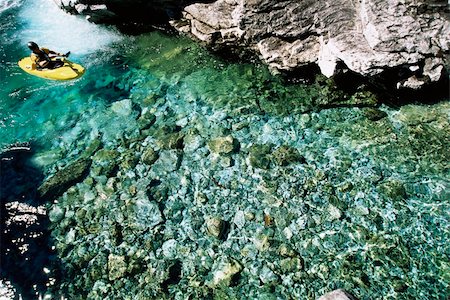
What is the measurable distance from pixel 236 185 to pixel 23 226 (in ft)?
20.9

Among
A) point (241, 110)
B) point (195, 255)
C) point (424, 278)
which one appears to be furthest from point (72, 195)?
point (424, 278)

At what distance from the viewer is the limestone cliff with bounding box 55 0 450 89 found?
1093 cm

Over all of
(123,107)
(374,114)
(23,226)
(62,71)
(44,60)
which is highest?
(44,60)

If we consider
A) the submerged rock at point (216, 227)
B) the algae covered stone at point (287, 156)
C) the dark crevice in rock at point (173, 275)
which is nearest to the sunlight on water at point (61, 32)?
the algae covered stone at point (287, 156)

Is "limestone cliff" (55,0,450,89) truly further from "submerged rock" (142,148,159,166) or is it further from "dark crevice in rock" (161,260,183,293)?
"dark crevice in rock" (161,260,183,293)

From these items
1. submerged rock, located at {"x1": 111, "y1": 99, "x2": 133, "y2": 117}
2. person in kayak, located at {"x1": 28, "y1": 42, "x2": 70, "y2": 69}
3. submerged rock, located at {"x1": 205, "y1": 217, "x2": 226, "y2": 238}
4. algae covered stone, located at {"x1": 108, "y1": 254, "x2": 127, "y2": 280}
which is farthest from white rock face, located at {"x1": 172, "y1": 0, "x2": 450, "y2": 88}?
algae covered stone, located at {"x1": 108, "y1": 254, "x2": 127, "y2": 280}

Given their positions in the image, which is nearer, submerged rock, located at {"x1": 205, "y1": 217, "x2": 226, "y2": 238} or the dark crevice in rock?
the dark crevice in rock

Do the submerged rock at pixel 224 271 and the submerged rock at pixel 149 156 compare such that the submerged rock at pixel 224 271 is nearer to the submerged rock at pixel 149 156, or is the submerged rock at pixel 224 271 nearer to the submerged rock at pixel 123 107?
the submerged rock at pixel 149 156

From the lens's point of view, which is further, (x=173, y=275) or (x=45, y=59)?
(x=45, y=59)

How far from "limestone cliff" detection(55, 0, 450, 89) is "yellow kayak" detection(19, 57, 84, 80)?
529 centimetres

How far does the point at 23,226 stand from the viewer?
34.8ft

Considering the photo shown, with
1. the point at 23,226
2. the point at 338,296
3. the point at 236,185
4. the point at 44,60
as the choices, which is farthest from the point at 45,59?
the point at 338,296

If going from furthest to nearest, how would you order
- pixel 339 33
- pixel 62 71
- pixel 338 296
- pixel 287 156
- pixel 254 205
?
1. pixel 62 71
2. pixel 339 33
3. pixel 287 156
4. pixel 254 205
5. pixel 338 296

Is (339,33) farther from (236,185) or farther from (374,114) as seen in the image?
(236,185)
